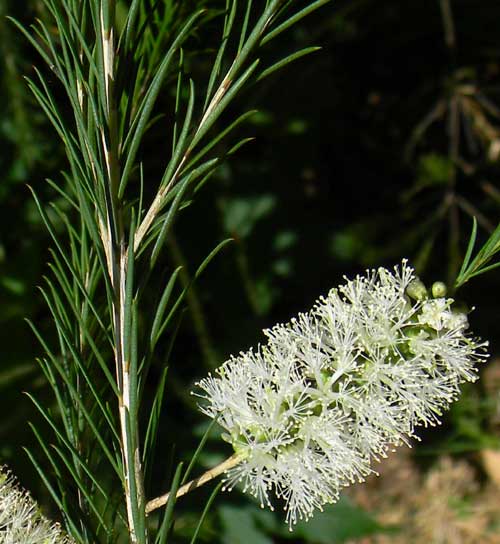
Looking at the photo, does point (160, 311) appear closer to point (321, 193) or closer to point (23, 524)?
point (23, 524)

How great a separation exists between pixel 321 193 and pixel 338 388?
45.0 inches

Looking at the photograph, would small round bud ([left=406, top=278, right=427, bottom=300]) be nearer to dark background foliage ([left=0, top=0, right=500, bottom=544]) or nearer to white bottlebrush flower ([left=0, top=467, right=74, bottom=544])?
white bottlebrush flower ([left=0, top=467, right=74, bottom=544])

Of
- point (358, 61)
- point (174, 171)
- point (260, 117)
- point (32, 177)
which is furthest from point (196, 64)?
point (174, 171)

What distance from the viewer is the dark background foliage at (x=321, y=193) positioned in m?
1.16

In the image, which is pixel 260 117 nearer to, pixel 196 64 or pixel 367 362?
pixel 196 64

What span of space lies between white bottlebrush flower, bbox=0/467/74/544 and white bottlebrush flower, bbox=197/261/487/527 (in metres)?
0.12

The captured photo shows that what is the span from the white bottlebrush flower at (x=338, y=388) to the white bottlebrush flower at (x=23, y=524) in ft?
0.41

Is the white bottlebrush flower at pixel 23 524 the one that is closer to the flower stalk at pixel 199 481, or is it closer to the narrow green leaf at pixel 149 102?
the flower stalk at pixel 199 481

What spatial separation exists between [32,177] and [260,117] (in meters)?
0.46

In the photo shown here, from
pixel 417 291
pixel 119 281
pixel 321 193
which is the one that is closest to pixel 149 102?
pixel 119 281

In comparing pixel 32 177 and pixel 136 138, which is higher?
pixel 136 138

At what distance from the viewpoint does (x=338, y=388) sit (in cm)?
49

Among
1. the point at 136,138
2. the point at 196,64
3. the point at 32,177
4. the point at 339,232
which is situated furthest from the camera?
the point at 339,232

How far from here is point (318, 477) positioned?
0.47 m
